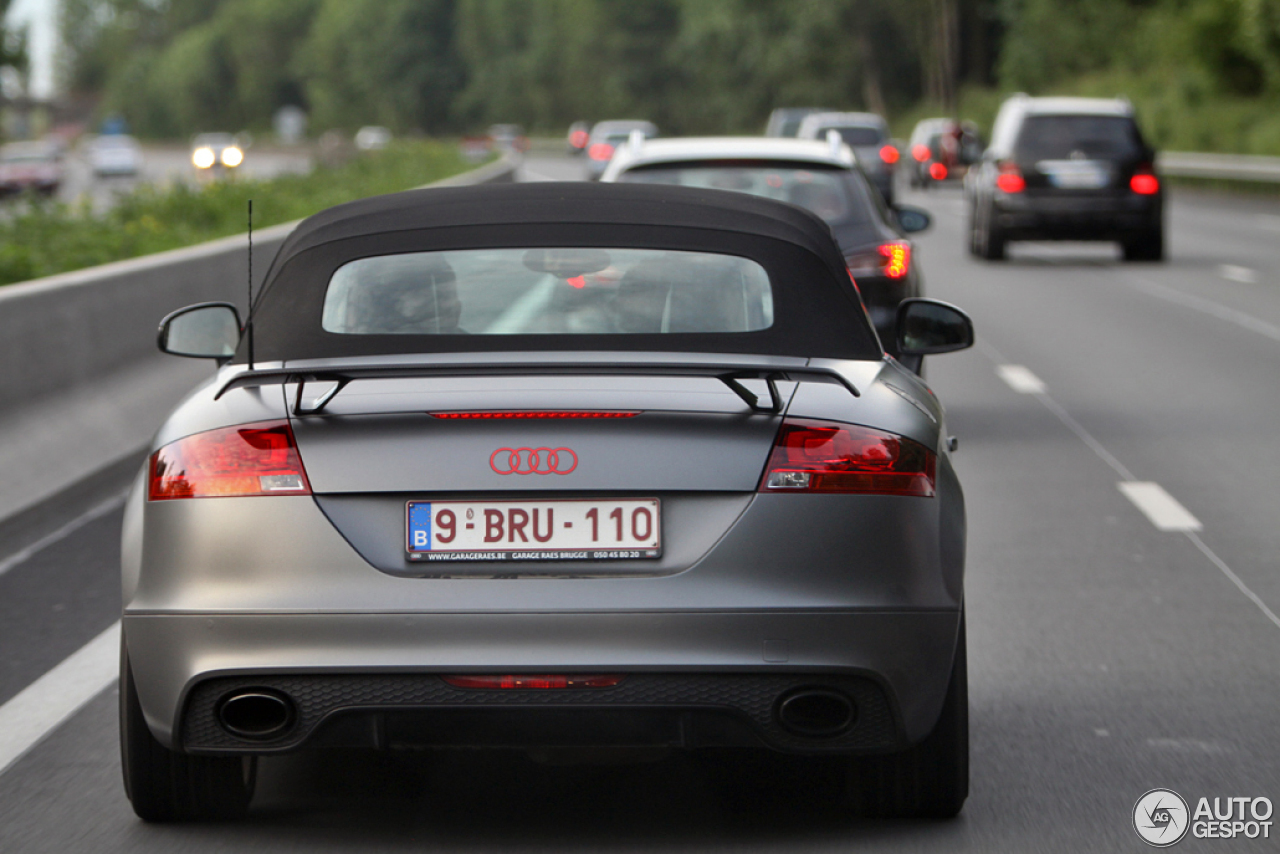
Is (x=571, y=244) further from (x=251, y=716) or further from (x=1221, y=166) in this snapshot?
(x=1221, y=166)

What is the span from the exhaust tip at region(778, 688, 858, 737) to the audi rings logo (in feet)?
2.00

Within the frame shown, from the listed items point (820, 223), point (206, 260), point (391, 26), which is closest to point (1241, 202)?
point (206, 260)

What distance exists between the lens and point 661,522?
4.12m

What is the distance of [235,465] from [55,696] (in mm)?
1836

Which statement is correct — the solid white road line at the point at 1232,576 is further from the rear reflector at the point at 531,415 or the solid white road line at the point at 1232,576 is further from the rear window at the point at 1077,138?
the rear window at the point at 1077,138

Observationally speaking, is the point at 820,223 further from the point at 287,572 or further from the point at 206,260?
the point at 206,260

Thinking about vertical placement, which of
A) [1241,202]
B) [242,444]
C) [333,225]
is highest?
[333,225]

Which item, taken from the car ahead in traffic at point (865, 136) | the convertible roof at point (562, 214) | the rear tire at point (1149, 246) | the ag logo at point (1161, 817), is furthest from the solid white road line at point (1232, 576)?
the car ahead in traffic at point (865, 136)

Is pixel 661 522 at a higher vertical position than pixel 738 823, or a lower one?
higher

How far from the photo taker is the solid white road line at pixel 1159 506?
8453 millimetres

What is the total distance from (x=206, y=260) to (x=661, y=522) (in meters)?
9.56

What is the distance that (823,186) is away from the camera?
401 inches

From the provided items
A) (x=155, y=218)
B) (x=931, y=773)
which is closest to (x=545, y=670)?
(x=931, y=773)

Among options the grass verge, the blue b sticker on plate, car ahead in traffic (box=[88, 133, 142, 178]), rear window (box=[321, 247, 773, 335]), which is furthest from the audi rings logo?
car ahead in traffic (box=[88, 133, 142, 178])
